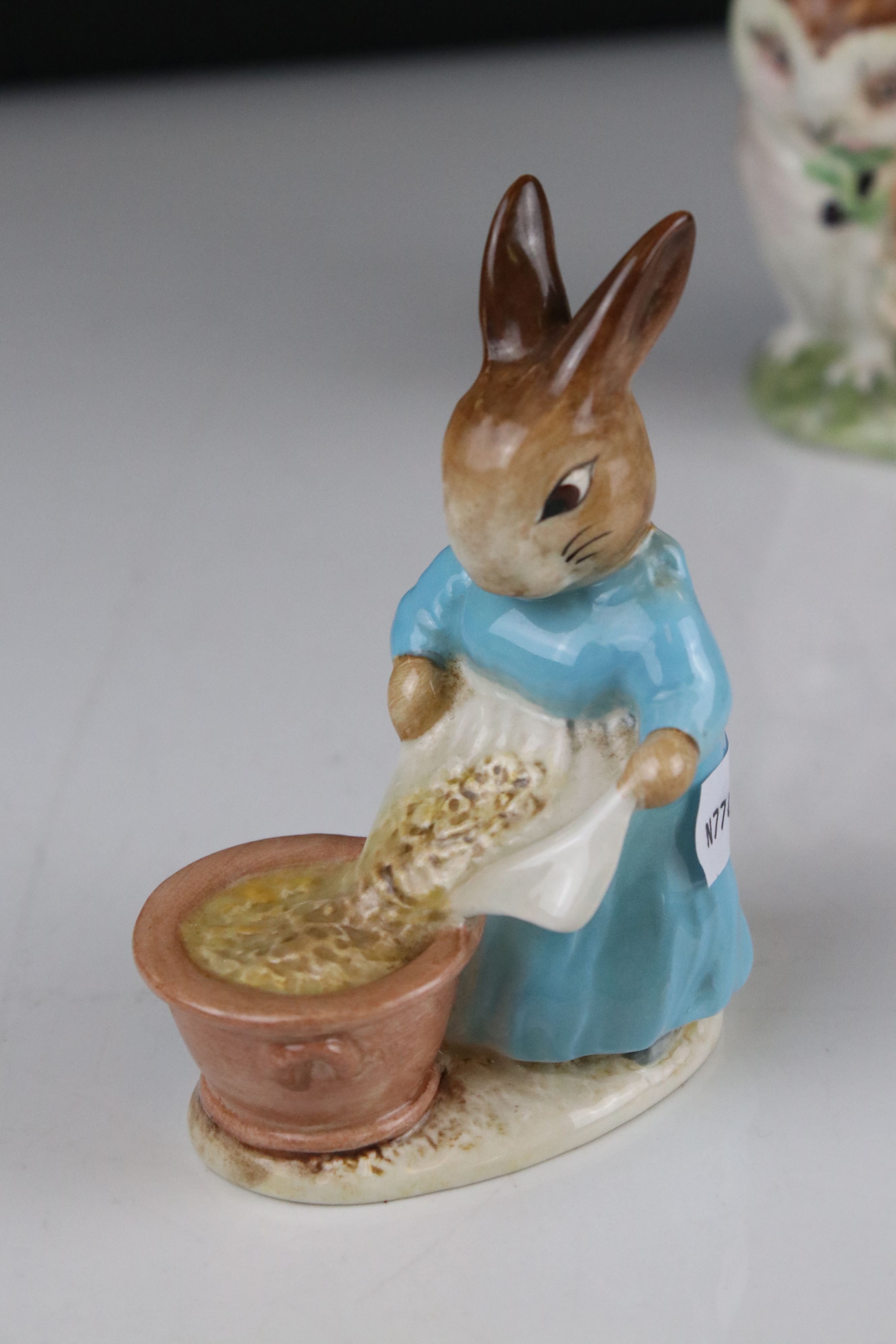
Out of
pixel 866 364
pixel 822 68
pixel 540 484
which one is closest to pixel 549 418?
pixel 540 484

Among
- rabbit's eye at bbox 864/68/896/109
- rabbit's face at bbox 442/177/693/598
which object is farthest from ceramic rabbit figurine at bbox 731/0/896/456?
rabbit's face at bbox 442/177/693/598

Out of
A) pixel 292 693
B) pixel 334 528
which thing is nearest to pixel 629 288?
pixel 292 693

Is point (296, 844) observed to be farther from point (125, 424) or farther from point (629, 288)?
point (125, 424)

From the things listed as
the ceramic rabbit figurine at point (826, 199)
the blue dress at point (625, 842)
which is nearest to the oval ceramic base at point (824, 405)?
the ceramic rabbit figurine at point (826, 199)

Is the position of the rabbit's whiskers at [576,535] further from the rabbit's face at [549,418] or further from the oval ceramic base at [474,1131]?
the oval ceramic base at [474,1131]

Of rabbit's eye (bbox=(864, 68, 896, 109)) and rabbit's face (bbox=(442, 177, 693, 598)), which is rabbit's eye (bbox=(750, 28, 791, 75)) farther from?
rabbit's face (bbox=(442, 177, 693, 598))

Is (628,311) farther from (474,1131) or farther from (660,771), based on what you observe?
(474,1131)
